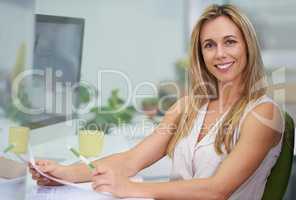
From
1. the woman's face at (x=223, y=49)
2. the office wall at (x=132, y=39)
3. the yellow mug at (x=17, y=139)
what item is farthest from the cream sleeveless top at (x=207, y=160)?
the office wall at (x=132, y=39)

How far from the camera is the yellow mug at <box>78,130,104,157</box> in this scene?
148cm

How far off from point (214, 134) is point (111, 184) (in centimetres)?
32

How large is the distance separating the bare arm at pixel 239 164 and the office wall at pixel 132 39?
2.08m

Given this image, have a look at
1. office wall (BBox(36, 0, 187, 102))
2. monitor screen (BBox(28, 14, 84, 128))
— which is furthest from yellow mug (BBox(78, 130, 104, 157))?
office wall (BBox(36, 0, 187, 102))

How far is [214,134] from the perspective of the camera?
3.50 ft

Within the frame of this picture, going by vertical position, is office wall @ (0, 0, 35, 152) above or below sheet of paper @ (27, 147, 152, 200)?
above

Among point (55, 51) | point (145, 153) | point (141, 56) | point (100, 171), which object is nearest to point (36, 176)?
point (100, 171)

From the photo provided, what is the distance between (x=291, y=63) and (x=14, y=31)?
6.39 ft

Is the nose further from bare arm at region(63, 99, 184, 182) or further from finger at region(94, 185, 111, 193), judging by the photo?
finger at region(94, 185, 111, 193)

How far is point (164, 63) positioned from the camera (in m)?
3.13

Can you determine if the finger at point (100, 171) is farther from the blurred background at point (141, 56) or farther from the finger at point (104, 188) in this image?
the blurred background at point (141, 56)

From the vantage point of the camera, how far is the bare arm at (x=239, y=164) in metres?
0.90

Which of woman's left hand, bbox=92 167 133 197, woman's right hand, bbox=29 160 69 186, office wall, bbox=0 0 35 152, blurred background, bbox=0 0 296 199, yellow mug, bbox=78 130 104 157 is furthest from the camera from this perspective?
blurred background, bbox=0 0 296 199

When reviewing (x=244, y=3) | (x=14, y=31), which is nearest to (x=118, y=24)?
(x=244, y=3)
